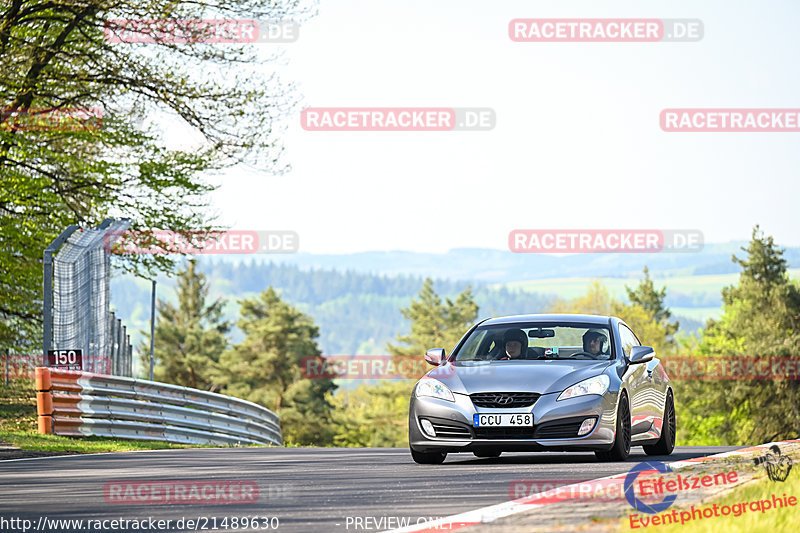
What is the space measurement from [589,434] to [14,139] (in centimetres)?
2021

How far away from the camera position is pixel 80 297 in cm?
1975

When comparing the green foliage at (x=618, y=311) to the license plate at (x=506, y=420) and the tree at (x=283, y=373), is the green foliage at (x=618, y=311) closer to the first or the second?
the tree at (x=283, y=373)

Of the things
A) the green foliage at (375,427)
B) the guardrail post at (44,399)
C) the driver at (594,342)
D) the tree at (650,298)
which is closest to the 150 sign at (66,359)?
the guardrail post at (44,399)

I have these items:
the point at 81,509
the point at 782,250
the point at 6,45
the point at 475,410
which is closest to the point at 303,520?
the point at 81,509

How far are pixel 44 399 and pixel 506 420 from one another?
9.01 metres

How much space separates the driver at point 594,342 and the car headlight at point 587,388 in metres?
0.94

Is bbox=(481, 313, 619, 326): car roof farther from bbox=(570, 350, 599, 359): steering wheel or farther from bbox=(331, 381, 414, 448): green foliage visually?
bbox=(331, 381, 414, 448): green foliage

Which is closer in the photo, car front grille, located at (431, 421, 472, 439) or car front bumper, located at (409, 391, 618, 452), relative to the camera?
car front bumper, located at (409, 391, 618, 452)

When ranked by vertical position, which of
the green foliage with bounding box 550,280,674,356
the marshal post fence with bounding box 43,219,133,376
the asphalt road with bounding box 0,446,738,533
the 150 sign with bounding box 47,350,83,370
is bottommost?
the asphalt road with bounding box 0,446,738,533

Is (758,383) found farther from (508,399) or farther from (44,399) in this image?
(508,399)

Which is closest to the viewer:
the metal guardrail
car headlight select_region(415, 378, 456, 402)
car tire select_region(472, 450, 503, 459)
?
car headlight select_region(415, 378, 456, 402)

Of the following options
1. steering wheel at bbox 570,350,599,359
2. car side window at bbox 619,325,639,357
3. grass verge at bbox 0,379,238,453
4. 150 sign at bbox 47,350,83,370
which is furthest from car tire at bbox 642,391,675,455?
150 sign at bbox 47,350,83,370

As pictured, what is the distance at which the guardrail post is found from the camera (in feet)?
58.0

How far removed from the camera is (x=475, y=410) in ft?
38.2
